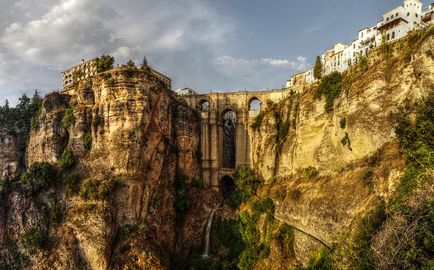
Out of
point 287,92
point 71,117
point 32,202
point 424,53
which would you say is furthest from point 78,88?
point 424,53

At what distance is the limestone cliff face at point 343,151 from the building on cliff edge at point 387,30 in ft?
20.3

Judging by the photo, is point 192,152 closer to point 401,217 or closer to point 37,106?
point 37,106

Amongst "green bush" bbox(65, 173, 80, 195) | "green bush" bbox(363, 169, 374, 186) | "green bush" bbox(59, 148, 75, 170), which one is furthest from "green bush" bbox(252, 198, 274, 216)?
"green bush" bbox(59, 148, 75, 170)

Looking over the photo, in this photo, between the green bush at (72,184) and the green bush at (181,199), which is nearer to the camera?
the green bush at (72,184)

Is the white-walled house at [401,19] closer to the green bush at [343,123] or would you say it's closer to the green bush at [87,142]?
the green bush at [343,123]

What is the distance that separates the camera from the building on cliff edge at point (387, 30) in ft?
147

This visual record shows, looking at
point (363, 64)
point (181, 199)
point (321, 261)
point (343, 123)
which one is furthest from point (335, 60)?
point (321, 261)

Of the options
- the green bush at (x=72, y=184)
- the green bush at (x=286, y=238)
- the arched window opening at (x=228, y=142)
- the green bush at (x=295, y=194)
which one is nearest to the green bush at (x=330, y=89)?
the green bush at (x=295, y=194)

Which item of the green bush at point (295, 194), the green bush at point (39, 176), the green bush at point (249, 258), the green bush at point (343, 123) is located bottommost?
the green bush at point (249, 258)

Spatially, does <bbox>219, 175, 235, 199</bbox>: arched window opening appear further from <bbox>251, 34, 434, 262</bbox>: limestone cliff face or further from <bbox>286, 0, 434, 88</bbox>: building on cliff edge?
<bbox>286, 0, 434, 88</bbox>: building on cliff edge

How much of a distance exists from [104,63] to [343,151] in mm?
32188

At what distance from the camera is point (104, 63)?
173 ft

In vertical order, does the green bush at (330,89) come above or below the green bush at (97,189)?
above

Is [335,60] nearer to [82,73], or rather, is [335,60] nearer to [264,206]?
[264,206]
